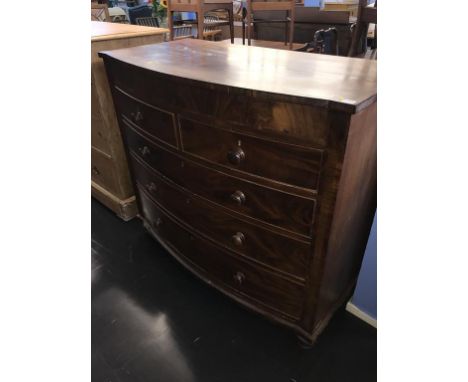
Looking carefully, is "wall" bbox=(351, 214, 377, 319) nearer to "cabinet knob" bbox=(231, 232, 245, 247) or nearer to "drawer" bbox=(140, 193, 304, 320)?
"drawer" bbox=(140, 193, 304, 320)

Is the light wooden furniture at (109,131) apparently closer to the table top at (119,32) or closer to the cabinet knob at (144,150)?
the table top at (119,32)

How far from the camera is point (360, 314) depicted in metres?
1.41

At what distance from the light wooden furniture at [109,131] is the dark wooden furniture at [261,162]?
0.31 metres

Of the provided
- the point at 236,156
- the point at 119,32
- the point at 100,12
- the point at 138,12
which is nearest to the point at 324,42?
the point at 119,32

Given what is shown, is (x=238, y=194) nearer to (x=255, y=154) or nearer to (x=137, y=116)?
(x=255, y=154)

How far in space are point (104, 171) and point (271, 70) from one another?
1.41 meters

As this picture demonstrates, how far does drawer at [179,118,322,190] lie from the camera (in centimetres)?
85

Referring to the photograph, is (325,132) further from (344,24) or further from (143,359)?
(344,24)

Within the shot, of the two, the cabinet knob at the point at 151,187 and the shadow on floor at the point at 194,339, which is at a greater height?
the cabinet knob at the point at 151,187

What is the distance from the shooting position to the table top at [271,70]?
2.56 feet

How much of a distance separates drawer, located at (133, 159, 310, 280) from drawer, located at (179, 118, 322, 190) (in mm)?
217

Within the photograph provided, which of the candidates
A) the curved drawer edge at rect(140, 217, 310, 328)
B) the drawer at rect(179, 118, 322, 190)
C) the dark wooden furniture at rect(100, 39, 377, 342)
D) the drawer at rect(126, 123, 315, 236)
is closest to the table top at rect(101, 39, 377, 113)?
the dark wooden furniture at rect(100, 39, 377, 342)

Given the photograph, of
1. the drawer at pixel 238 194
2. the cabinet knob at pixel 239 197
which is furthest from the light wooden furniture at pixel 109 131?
the cabinet knob at pixel 239 197
